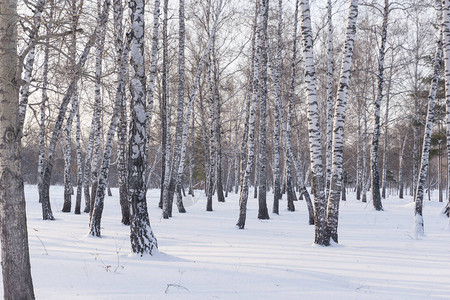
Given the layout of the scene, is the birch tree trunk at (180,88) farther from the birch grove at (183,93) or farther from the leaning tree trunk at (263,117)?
the leaning tree trunk at (263,117)

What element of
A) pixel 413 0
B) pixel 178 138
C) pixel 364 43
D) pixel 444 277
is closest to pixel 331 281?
pixel 444 277

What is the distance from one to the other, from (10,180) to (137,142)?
3089mm

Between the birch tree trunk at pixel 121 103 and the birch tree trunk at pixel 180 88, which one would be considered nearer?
the birch tree trunk at pixel 121 103

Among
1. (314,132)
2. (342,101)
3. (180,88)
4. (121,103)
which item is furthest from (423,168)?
(121,103)

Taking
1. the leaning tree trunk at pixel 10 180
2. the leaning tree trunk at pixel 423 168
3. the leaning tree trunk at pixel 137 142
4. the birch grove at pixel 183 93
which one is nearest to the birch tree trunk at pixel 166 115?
the birch grove at pixel 183 93

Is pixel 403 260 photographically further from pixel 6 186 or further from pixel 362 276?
pixel 6 186

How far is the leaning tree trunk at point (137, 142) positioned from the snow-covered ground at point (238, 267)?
374 mm

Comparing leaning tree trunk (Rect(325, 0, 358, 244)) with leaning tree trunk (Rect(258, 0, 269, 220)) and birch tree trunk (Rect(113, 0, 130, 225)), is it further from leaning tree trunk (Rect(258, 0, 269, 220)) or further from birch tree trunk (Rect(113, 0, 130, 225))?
birch tree trunk (Rect(113, 0, 130, 225))

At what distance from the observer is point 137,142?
7059mm

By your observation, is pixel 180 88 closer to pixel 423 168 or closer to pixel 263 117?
pixel 263 117

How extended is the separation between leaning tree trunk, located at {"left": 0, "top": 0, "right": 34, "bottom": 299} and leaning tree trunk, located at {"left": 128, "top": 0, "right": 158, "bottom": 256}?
2.95m

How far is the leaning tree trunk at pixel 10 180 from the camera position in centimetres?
408

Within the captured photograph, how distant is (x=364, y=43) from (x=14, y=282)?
2558cm

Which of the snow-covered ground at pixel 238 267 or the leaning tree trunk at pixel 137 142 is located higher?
the leaning tree trunk at pixel 137 142
